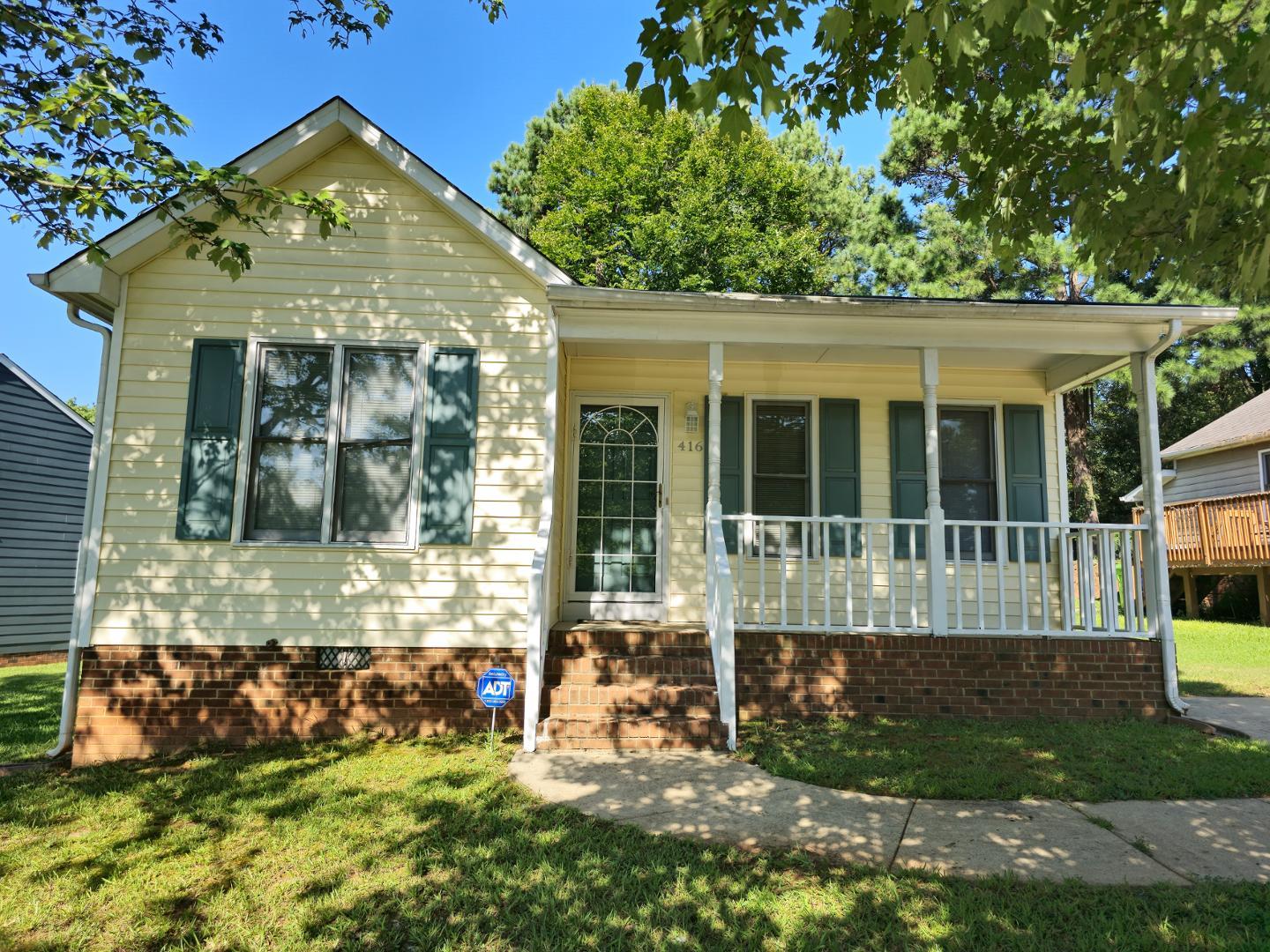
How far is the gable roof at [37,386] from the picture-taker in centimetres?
1307

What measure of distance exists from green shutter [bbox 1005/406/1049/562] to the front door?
3569 millimetres

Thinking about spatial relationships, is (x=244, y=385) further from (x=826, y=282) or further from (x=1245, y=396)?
(x=1245, y=396)

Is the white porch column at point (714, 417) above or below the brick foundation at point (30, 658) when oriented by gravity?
above

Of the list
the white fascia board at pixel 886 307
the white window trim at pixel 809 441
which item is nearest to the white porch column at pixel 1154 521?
the white fascia board at pixel 886 307

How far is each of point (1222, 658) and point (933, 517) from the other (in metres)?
7.56

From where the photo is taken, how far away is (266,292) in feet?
20.2

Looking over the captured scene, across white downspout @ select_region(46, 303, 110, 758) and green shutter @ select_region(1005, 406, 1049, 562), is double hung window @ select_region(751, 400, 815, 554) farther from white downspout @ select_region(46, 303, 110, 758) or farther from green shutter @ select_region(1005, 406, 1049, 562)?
white downspout @ select_region(46, 303, 110, 758)

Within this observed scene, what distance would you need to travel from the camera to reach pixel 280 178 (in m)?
6.32

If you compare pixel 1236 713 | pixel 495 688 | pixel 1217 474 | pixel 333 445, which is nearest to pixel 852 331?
pixel 495 688

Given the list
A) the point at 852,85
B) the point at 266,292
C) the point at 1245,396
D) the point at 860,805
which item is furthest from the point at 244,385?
the point at 1245,396

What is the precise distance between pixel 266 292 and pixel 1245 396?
1221 inches

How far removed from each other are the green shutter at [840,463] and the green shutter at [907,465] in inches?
13.9

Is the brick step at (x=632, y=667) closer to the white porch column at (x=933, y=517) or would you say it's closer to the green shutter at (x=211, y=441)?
the white porch column at (x=933, y=517)

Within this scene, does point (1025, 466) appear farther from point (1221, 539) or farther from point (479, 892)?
point (1221, 539)
